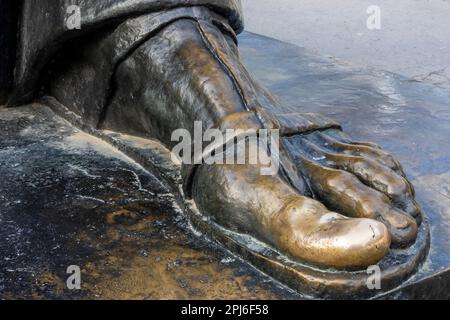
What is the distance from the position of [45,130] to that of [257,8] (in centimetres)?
410

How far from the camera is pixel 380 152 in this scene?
205 centimetres

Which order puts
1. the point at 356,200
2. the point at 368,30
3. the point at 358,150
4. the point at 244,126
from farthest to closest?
the point at 368,30 < the point at 358,150 < the point at 244,126 < the point at 356,200

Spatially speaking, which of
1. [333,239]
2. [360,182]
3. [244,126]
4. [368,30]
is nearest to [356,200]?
[360,182]

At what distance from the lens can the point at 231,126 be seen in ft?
6.45

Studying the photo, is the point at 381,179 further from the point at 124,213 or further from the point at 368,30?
the point at 368,30

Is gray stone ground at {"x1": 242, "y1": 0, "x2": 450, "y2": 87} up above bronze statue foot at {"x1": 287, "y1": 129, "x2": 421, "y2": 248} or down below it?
below

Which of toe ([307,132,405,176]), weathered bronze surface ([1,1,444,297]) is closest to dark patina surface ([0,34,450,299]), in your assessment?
weathered bronze surface ([1,1,444,297])

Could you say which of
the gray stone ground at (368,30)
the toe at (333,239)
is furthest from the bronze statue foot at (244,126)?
the gray stone ground at (368,30)

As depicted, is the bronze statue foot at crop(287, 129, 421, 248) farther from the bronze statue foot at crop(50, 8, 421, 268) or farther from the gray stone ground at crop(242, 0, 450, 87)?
the gray stone ground at crop(242, 0, 450, 87)

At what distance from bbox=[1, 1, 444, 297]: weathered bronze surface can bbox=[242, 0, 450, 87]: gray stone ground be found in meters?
2.46

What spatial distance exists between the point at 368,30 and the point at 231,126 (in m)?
3.90

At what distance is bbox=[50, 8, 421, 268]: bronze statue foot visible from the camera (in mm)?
1735

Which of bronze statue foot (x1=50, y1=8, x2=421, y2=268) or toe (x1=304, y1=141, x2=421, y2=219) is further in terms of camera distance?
toe (x1=304, y1=141, x2=421, y2=219)
